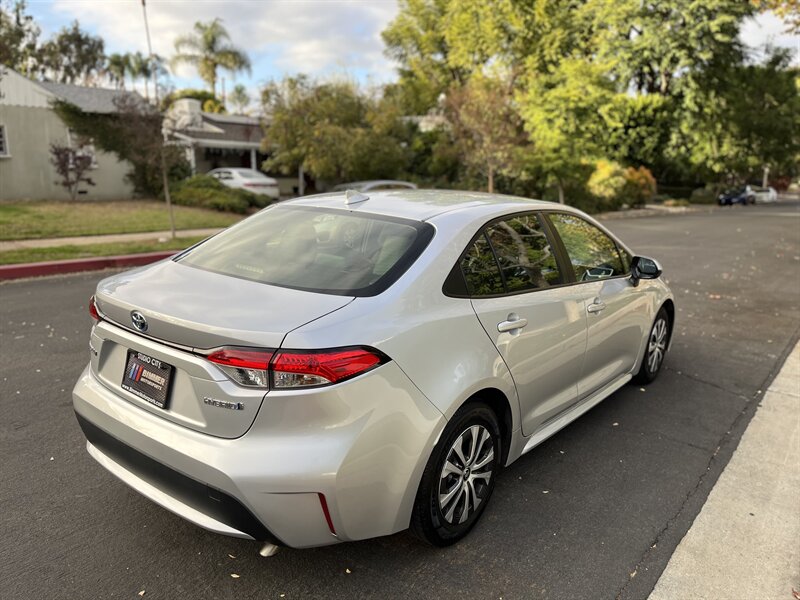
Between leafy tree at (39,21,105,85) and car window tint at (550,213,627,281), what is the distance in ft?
198

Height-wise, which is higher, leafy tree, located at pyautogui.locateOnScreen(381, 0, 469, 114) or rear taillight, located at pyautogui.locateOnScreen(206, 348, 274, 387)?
leafy tree, located at pyautogui.locateOnScreen(381, 0, 469, 114)

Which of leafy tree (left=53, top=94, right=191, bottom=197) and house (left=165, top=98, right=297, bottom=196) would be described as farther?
house (left=165, top=98, right=297, bottom=196)

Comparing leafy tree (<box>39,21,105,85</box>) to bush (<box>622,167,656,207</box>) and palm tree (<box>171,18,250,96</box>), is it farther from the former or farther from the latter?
bush (<box>622,167,656,207</box>)

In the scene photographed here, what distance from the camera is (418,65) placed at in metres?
38.2

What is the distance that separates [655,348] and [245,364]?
3.85m

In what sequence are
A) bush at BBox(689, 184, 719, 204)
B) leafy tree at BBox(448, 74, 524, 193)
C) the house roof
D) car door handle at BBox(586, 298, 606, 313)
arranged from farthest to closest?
bush at BBox(689, 184, 719, 204) → the house roof → leafy tree at BBox(448, 74, 524, 193) → car door handle at BBox(586, 298, 606, 313)

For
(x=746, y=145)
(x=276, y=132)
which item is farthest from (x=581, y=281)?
(x=746, y=145)

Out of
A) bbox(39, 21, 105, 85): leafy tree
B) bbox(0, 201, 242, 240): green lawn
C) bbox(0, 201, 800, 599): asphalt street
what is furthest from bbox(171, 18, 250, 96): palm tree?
bbox(0, 201, 800, 599): asphalt street

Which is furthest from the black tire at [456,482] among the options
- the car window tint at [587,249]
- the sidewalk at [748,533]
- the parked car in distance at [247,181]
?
the parked car in distance at [247,181]

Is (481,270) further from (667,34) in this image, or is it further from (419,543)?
(667,34)

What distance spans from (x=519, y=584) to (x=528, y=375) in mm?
1008

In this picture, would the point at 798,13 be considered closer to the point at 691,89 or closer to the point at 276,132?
the point at 276,132

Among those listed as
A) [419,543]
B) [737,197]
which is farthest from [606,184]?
[419,543]

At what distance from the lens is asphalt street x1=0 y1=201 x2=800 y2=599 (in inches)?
98.5
